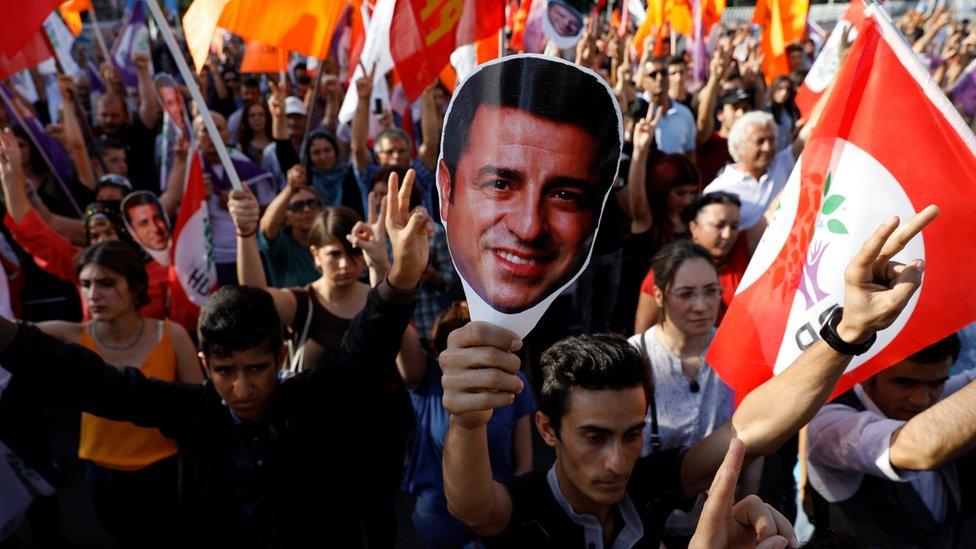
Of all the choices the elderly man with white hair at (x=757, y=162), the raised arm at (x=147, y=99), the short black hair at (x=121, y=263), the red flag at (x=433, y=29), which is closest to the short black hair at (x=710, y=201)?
the elderly man with white hair at (x=757, y=162)

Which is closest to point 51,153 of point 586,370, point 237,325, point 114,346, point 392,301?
point 114,346

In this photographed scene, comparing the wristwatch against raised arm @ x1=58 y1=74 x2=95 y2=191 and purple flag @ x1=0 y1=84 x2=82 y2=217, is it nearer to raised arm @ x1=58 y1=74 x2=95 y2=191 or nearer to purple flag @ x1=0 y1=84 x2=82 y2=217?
purple flag @ x1=0 y1=84 x2=82 y2=217

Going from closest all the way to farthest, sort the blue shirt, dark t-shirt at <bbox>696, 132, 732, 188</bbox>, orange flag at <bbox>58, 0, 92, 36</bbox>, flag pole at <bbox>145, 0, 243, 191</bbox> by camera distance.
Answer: flag pole at <bbox>145, 0, 243, 191</bbox> → the blue shirt → dark t-shirt at <bbox>696, 132, 732, 188</bbox> → orange flag at <bbox>58, 0, 92, 36</bbox>

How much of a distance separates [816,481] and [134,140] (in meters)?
5.97

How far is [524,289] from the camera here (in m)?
1.30

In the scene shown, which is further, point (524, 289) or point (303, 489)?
point (303, 489)

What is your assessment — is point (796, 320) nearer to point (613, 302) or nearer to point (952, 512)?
point (952, 512)

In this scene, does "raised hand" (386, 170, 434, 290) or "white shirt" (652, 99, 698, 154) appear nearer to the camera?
"raised hand" (386, 170, 434, 290)

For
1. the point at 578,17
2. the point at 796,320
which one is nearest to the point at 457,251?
the point at 796,320

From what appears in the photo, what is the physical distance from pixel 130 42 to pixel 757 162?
20.5ft

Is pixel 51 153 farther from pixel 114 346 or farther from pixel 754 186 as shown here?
pixel 754 186

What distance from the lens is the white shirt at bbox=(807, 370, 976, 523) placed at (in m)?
1.83

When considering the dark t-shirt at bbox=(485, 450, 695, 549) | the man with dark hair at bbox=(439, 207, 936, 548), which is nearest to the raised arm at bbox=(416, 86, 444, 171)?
the man with dark hair at bbox=(439, 207, 936, 548)

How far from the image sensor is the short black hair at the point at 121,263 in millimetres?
2781
